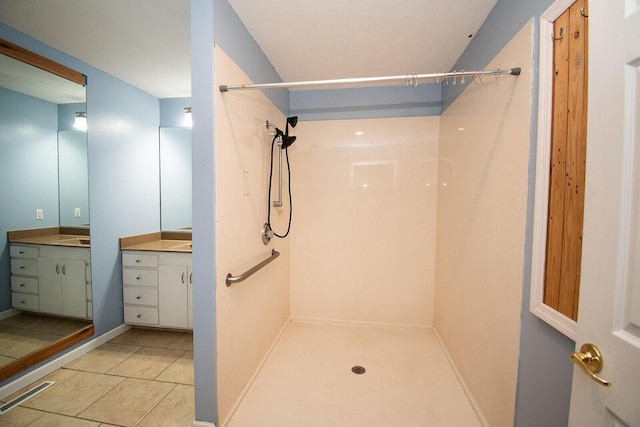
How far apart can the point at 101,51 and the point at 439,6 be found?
251 cm

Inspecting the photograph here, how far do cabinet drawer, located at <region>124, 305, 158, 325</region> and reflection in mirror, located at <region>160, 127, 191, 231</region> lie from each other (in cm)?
90

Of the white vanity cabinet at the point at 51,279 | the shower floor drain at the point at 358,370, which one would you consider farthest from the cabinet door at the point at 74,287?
the shower floor drain at the point at 358,370

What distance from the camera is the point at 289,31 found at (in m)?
1.64

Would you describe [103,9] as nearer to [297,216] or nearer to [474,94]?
[297,216]

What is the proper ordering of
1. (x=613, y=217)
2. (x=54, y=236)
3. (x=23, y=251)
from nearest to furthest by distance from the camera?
(x=613, y=217) < (x=23, y=251) < (x=54, y=236)

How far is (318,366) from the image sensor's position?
193 centimetres

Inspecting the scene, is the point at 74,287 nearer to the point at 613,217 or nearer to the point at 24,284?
the point at 24,284

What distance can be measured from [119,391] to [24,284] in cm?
120

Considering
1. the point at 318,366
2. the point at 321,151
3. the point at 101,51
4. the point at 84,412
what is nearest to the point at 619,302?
the point at 318,366

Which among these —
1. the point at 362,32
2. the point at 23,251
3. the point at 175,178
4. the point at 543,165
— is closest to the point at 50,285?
the point at 23,251

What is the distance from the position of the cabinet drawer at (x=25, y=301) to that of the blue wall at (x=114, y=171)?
1.16 feet

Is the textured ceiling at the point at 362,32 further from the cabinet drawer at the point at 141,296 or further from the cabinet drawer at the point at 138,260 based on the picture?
the cabinet drawer at the point at 141,296

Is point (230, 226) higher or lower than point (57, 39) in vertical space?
lower

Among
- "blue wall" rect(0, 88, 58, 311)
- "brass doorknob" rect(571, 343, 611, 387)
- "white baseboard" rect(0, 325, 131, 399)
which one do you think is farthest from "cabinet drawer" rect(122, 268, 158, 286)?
"brass doorknob" rect(571, 343, 611, 387)
